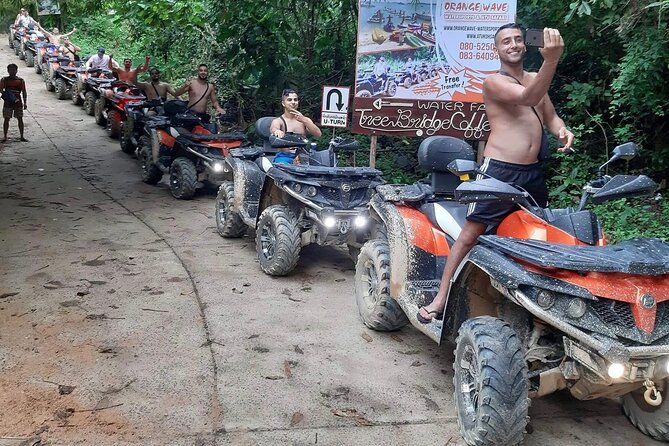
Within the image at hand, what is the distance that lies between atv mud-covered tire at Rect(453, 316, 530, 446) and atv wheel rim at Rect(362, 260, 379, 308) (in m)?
1.79

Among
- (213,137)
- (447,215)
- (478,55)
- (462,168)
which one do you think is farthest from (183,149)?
(462,168)

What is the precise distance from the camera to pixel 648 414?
380 centimetres

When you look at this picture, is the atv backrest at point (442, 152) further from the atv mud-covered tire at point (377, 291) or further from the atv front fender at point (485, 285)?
the atv front fender at point (485, 285)

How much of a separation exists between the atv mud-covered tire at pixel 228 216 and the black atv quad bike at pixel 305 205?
40 centimetres

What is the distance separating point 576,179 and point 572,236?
5.12 meters

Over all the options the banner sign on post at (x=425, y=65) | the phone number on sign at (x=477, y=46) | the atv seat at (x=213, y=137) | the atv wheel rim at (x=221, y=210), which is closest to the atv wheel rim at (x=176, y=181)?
the atv seat at (x=213, y=137)

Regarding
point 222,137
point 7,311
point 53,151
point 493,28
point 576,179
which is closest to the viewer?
point 7,311

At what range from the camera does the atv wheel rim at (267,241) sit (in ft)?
22.1

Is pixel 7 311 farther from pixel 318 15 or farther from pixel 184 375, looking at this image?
pixel 318 15

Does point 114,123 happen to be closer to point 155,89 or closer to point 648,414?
point 155,89

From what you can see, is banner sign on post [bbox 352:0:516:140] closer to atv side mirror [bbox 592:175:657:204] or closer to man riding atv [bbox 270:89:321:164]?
man riding atv [bbox 270:89:321:164]

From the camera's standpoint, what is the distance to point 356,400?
13.9 feet

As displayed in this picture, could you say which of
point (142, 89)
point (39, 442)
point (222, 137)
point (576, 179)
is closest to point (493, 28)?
point (576, 179)

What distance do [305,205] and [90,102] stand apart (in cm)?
1338
